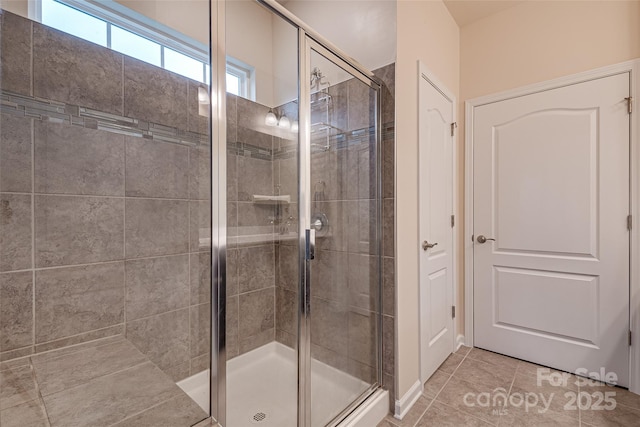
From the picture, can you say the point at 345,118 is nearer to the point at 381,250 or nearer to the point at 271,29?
the point at 271,29

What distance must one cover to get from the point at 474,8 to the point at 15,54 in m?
3.03

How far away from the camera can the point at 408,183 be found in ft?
6.03

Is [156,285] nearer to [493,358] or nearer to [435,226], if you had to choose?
[435,226]

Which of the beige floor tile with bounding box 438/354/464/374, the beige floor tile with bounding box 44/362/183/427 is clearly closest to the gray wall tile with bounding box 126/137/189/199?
the beige floor tile with bounding box 44/362/183/427

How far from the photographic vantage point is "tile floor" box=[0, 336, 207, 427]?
3.23 ft

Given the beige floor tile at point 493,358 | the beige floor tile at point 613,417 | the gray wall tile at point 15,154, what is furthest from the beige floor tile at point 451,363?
the gray wall tile at point 15,154

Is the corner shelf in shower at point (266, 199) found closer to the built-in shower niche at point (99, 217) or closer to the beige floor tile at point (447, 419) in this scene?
the built-in shower niche at point (99, 217)

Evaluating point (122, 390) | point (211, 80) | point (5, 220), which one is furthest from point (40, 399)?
point (211, 80)

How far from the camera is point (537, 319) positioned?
7.41 feet

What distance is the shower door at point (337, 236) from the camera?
1440mm

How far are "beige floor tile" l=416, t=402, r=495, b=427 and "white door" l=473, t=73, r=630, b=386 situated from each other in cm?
97

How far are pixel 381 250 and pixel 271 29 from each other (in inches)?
54.5

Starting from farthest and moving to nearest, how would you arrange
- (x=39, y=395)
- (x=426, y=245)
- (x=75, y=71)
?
1. (x=426, y=245)
2. (x=75, y=71)
3. (x=39, y=395)

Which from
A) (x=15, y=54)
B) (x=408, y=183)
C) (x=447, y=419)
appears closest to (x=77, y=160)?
(x=15, y=54)
